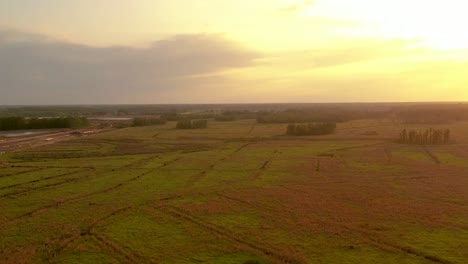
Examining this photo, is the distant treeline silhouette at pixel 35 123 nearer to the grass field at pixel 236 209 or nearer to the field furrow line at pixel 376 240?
the grass field at pixel 236 209

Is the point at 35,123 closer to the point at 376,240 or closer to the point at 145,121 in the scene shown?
Answer: the point at 145,121

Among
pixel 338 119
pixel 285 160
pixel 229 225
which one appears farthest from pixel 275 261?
pixel 338 119

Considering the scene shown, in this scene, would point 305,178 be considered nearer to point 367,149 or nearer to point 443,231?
point 443,231

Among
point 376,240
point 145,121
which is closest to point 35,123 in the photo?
point 145,121

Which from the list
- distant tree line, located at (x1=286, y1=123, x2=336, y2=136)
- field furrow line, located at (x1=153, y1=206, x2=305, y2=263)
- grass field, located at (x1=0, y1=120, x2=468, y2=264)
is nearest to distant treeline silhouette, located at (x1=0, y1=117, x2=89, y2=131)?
grass field, located at (x1=0, y1=120, x2=468, y2=264)

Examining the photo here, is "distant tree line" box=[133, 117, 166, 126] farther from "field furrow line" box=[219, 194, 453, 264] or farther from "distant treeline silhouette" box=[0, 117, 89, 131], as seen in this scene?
"field furrow line" box=[219, 194, 453, 264]

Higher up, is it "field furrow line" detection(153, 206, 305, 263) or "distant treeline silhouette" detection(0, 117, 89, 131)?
"distant treeline silhouette" detection(0, 117, 89, 131)
